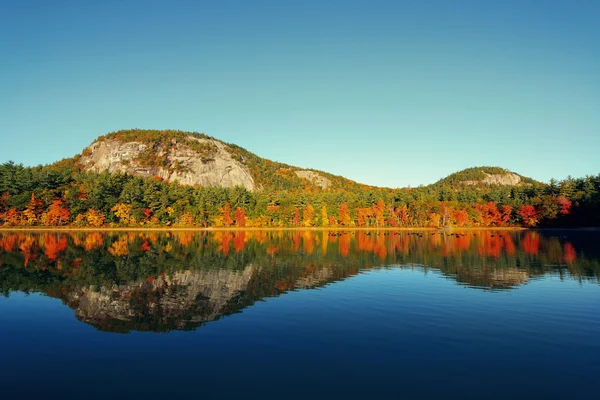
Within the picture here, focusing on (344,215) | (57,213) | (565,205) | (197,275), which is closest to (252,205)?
(344,215)

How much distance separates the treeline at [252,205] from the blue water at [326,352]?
106411mm

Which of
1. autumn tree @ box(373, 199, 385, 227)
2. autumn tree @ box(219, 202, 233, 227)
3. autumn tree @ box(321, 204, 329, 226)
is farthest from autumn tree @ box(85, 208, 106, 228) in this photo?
autumn tree @ box(373, 199, 385, 227)

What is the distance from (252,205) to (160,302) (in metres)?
120

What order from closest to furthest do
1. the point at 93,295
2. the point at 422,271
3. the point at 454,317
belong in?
the point at 454,317
the point at 93,295
the point at 422,271

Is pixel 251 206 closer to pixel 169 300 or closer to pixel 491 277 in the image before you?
pixel 491 277

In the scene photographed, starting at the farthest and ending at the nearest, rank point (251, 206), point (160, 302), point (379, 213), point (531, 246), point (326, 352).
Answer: point (251, 206) → point (379, 213) → point (531, 246) → point (160, 302) → point (326, 352)

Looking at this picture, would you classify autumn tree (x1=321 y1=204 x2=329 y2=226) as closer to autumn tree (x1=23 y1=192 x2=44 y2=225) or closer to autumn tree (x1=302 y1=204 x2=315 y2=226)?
autumn tree (x1=302 y1=204 x2=315 y2=226)

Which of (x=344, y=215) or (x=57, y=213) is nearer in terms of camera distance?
(x=57, y=213)

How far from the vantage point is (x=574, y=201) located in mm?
123375

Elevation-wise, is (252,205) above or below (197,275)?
above

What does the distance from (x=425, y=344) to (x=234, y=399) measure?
28.1ft

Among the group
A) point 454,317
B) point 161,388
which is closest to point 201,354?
point 161,388

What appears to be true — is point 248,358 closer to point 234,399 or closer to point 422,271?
point 234,399

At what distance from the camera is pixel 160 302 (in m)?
23.3
